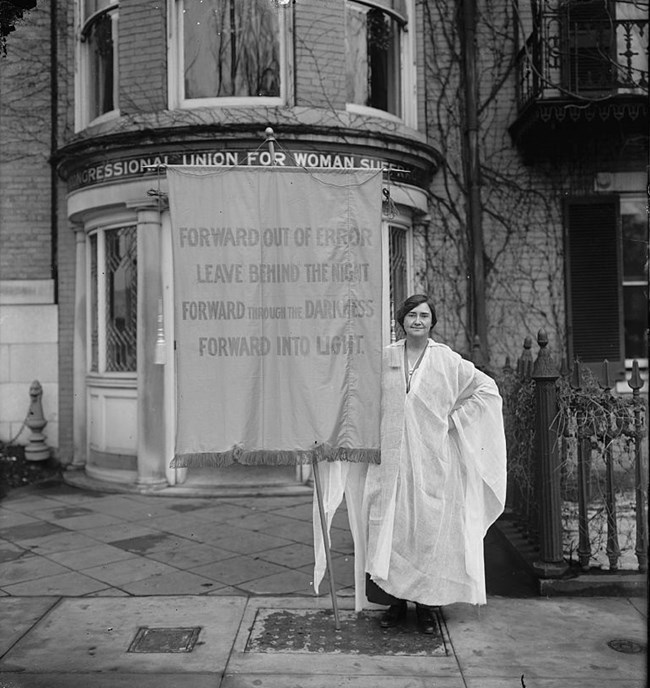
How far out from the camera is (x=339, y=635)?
13.9ft

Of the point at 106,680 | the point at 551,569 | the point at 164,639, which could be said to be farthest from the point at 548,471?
the point at 106,680

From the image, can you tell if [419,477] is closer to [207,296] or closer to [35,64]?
[207,296]

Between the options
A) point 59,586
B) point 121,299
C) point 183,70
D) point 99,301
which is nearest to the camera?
point 59,586

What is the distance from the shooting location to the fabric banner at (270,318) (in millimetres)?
4430

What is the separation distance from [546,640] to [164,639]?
2122mm

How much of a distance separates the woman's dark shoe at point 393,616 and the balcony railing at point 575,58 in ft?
20.3

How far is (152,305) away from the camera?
8.24 m

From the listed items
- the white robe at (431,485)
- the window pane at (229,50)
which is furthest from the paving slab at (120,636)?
the window pane at (229,50)

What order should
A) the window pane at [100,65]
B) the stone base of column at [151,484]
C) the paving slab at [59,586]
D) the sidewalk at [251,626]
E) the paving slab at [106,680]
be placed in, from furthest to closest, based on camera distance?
the window pane at [100,65] → the stone base of column at [151,484] → the paving slab at [59,586] → the sidewalk at [251,626] → the paving slab at [106,680]

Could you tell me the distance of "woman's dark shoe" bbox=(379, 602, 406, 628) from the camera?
435 centimetres

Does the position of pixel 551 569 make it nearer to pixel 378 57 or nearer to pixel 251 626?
pixel 251 626

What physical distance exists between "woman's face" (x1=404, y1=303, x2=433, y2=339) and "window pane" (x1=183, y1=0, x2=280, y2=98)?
4802 mm

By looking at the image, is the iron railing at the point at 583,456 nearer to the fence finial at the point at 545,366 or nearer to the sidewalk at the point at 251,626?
the fence finial at the point at 545,366

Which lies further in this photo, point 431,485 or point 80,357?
point 80,357
